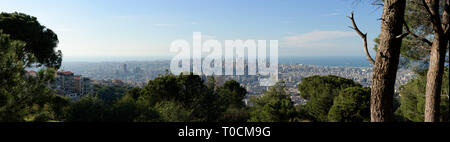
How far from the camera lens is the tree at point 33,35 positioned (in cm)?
974

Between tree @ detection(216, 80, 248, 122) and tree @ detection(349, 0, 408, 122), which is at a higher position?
tree @ detection(349, 0, 408, 122)

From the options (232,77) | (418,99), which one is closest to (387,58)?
(418,99)

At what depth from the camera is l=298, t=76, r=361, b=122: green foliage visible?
15.4 meters

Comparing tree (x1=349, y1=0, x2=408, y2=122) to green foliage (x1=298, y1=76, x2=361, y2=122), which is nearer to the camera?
tree (x1=349, y1=0, x2=408, y2=122)

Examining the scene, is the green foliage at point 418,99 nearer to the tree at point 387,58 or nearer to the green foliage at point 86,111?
the tree at point 387,58

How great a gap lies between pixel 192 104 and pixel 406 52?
1040 centimetres

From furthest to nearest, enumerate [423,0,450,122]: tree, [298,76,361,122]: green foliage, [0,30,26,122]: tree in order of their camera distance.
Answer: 1. [298,76,361,122]: green foliage
2. [0,30,26,122]: tree
3. [423,0,450,122]: tree

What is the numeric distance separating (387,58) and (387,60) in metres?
0.02

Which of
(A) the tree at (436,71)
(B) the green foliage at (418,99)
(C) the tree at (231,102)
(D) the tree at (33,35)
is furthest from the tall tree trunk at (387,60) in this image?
(C) the tree at (231,102)

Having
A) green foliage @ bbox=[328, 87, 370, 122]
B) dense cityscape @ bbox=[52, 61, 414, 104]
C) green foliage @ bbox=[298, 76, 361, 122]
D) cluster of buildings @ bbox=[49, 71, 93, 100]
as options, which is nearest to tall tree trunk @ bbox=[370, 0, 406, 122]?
green foliage @ bbox=[328, 87, 370, 122]

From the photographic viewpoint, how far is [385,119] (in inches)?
81.9

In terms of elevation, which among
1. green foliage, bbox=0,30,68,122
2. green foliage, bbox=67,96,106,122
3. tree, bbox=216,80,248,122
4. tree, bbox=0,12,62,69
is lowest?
tree, bbox=216,80,248,122

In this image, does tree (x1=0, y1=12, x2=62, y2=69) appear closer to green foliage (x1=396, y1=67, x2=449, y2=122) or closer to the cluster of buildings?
the cluster of buildings
